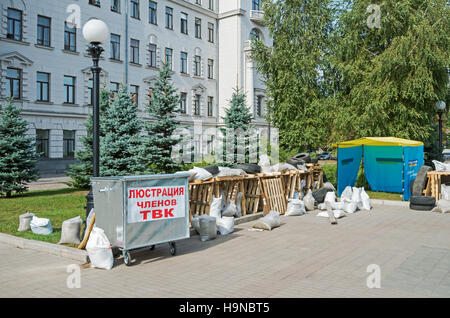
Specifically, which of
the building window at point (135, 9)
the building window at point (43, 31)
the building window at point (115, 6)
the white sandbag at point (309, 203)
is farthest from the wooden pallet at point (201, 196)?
the building window at point (135, 9)

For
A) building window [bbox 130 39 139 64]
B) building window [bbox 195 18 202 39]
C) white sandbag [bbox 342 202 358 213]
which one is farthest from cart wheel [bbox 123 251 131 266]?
building window [bbox 195 18 202 39]

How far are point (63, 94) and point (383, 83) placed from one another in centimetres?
2171

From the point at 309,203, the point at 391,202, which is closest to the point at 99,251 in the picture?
the point at 309,203

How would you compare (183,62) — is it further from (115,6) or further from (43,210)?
(43,210)

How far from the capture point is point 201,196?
31.7ft

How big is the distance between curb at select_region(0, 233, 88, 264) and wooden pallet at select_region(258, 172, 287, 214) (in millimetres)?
5661

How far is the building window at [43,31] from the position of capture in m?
28.7

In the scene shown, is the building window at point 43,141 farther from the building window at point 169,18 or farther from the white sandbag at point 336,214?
the white sandbag at point 336,214

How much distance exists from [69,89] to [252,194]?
2347 centimetres

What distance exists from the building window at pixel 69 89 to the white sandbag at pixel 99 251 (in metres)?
26.2

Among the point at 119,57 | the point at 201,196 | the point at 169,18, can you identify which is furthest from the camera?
the point at 169,18

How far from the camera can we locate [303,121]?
24.4 metres
